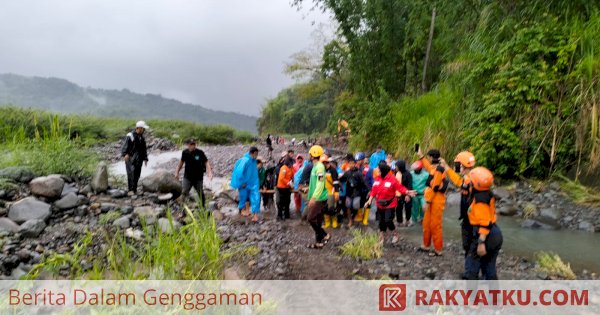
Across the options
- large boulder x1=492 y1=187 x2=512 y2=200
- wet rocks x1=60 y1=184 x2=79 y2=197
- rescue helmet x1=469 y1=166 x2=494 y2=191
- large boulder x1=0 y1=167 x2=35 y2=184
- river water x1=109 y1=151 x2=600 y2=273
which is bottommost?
river water x1=109 y1=151 x2=600 y2=273

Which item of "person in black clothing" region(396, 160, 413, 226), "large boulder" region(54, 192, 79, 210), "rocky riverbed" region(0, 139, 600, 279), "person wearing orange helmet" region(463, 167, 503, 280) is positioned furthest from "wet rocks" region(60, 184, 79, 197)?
"person wearing orange helmet" region(463, 167, 503, 280)

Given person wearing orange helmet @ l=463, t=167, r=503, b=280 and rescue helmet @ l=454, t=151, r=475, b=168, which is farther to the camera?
rescue helmet @ l=454, t=151, r=475, b=168

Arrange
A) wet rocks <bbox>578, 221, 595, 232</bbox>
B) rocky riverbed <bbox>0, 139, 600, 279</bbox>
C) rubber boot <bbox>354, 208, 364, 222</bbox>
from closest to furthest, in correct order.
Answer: rocky riverbed <bbox>0, 139, 600, 279</bbox>
wet rocks <bbox>578, 221, 595, 232</bbox>
rubber boot <bbox>354, 208, 364, 222</bbox>

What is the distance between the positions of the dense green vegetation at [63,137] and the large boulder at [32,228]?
2.25 meters

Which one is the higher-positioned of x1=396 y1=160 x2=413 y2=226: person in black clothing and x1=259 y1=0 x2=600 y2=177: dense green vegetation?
x1=259 y1=0 x2=600 y2=177: dense green vegetation

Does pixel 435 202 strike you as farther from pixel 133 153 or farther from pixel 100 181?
pixel 100 181

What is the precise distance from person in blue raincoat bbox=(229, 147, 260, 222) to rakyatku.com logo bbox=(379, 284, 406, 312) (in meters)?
3.43

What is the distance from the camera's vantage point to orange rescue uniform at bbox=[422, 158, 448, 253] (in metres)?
5.47

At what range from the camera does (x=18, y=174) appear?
756cm

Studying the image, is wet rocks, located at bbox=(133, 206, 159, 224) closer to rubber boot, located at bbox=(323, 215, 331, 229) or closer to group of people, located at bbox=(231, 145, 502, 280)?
group of people, located at bbox=(231, 145, 502, 280)

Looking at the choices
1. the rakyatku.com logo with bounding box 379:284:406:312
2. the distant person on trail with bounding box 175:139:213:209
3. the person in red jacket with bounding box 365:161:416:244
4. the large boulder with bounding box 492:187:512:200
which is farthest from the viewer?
the large boulder with bounding box 492:187:512:200

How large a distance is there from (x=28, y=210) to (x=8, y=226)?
54 cm

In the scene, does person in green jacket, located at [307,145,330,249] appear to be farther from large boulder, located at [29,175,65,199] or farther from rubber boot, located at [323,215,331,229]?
large boulder, located at [29,175,65,199]

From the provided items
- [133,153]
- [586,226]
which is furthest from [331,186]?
[586,226]
